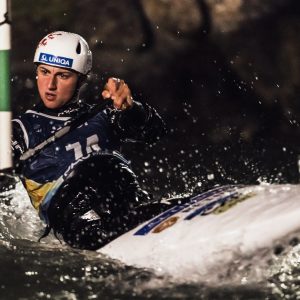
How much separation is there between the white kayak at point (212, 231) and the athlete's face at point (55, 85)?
35.1 inches

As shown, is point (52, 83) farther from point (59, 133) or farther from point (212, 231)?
point (212, 231)

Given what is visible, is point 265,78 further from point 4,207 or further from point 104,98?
point 104,98

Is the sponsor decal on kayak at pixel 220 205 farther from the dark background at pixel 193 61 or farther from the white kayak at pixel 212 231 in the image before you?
the dark background at pixel 193 61

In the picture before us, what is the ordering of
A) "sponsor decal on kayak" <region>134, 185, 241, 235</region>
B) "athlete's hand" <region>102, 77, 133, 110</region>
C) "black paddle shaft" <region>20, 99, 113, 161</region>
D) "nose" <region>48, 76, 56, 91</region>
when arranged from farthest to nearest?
"nose" <region>48, 76, 56, 91</region>, "black paddle shaft" <region>20, 99, 113, 161</region>, "athlete's hand" <region>102, 77, 133, 110</region>, "sponsor decal on kayak" <region>134, 185, 241, 235</region>

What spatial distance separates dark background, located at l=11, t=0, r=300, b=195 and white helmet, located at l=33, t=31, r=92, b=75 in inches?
141

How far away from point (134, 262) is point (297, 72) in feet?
16.6

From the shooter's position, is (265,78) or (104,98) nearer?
(104,98)

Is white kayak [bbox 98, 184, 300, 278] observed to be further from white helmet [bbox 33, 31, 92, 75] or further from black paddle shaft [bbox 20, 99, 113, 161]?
white helmet [bbox 33, 31, 92, 75]

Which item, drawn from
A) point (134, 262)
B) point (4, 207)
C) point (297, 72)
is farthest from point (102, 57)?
point (134, 262)

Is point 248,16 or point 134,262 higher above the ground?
point 248,16

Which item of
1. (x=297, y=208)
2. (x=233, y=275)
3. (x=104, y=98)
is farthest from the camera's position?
(x=104, y=98)

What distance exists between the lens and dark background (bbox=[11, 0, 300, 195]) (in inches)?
307

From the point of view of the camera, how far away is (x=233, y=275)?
326cm

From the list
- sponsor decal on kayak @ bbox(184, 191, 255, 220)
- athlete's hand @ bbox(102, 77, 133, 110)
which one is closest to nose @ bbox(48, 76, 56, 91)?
athlete's hand @ bbox(102, 77, 133, 110)
